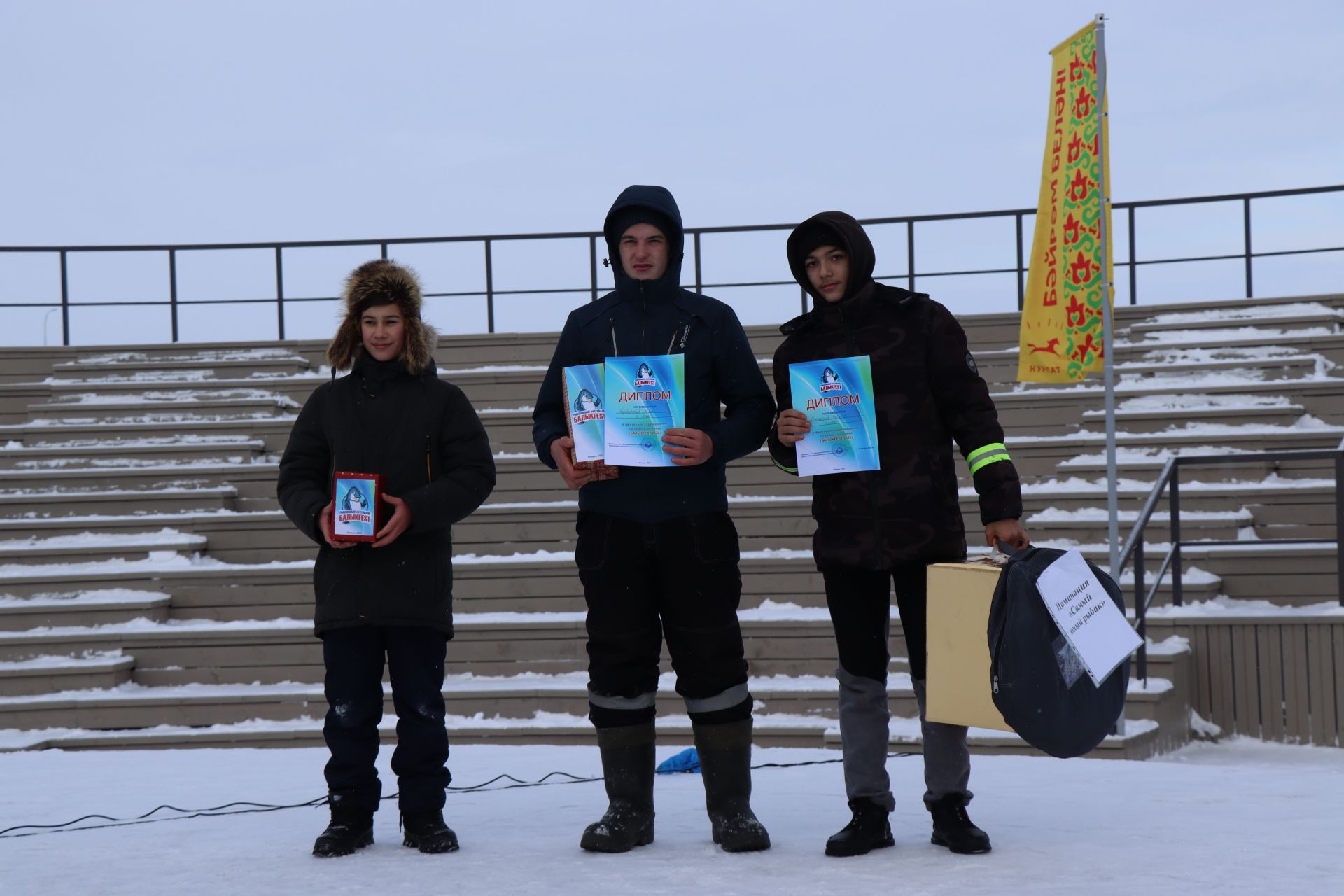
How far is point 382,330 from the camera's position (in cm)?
345

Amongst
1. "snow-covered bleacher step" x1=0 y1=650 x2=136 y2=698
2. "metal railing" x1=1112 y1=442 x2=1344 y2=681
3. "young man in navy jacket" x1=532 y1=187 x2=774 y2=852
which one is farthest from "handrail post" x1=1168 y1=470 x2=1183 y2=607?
"snow-covered bleacher step" x1=0 y1=650 x2=136 y2=698

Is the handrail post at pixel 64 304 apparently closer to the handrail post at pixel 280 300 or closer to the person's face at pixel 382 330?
the handrail post at pixel 280 300

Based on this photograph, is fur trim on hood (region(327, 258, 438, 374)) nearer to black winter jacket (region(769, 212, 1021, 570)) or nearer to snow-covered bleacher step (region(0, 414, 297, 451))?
black winter jacket (region(769, 212, 1021, 570))

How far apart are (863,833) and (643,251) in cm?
157

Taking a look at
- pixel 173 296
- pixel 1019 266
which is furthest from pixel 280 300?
pixel 1019 266

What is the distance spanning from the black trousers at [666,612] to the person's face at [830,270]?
638 mm

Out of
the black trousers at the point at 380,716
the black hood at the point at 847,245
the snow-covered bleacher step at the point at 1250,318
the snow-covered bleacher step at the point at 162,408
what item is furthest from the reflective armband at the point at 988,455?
the snow-covered bleacher step at the point at 162,408

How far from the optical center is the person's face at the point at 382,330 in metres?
3.45

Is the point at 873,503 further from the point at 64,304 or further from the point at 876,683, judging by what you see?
the point at 64,304

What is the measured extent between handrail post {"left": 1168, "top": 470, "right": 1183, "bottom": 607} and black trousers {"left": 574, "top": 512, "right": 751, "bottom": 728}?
4.06m

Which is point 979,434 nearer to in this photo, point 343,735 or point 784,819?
point 784,819

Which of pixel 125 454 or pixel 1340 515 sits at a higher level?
pixel 125 454

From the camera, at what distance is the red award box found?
3.24 m

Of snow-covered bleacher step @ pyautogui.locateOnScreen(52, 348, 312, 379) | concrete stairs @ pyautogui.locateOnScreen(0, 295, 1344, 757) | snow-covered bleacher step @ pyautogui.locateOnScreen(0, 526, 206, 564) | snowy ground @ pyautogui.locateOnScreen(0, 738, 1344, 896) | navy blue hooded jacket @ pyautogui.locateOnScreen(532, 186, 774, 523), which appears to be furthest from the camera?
snow-covered bleacher step @ pyautogui.locateOnScreen(52, 348, 312, 379)
